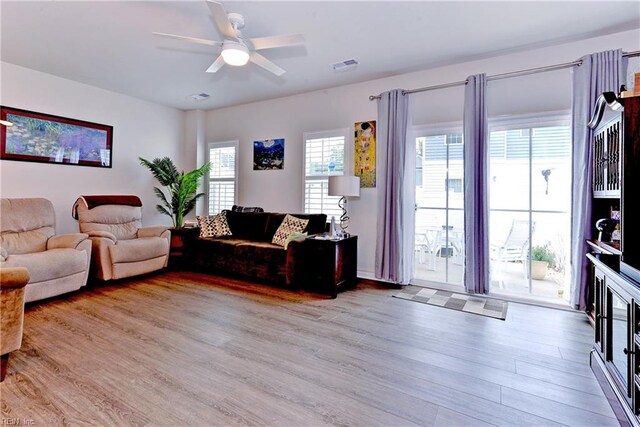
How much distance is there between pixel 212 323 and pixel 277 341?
727 mm

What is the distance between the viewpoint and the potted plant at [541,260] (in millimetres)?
3520

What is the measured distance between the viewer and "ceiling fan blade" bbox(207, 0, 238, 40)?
2.13m

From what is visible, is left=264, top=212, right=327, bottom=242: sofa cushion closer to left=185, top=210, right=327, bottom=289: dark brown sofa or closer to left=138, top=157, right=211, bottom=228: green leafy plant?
left=185, top=210, right=327, bottom=289: dark brown sofa

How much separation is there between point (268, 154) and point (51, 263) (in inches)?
128

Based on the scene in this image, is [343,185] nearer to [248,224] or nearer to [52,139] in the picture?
[248,224]

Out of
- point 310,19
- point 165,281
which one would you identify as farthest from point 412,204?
point 165,281

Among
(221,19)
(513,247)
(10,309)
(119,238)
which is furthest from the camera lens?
(119,238)

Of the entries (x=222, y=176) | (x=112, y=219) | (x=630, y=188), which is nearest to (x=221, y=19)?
(x=630, y=188)

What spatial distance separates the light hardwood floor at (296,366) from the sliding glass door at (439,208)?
932mm

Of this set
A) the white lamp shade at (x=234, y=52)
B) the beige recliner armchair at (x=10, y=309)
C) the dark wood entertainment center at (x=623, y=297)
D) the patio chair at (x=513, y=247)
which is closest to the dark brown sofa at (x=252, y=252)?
the white lamp shade at (x=234, y=52)

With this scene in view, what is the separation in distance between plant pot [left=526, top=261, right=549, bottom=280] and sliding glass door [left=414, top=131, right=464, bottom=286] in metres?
0.76

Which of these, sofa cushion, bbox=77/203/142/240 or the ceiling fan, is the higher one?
the ceiling fan

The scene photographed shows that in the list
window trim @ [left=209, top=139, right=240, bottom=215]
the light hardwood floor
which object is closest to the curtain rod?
the light hardwood floor

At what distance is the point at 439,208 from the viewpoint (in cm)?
404
